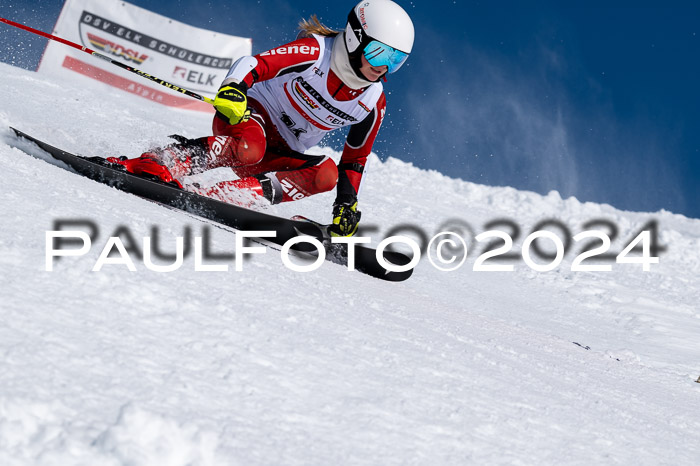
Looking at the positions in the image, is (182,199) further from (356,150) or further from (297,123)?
(356,150)

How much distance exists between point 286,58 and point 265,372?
9.24 ft

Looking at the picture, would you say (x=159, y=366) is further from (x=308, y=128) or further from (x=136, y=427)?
(x=308, y=128)

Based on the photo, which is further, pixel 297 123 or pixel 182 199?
pixel 297 123

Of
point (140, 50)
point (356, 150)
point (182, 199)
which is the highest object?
point (140, 50)

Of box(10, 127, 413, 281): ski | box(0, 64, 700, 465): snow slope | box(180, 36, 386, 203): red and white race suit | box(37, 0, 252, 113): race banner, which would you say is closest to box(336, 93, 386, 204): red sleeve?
box(180, 36, 386, 203): red and white race suit

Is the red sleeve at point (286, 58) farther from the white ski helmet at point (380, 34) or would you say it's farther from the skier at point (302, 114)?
the white ski helmet at point (380, 34)

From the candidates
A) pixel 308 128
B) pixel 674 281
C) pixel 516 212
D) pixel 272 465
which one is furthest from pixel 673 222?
pixel 272 465

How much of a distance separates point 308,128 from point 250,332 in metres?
2.78

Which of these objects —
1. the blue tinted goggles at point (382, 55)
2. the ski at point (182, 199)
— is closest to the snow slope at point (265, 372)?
the ski at point (182, 199)

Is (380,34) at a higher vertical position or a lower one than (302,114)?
higher

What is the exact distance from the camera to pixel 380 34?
12.9ft

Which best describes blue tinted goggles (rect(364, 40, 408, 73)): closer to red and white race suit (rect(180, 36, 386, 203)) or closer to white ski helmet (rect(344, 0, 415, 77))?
white ski helmet (rect(344, 0, 415, 77))

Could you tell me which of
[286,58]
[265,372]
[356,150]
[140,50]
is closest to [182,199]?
[286,58]

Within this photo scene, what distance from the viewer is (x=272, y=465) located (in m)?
1.29
